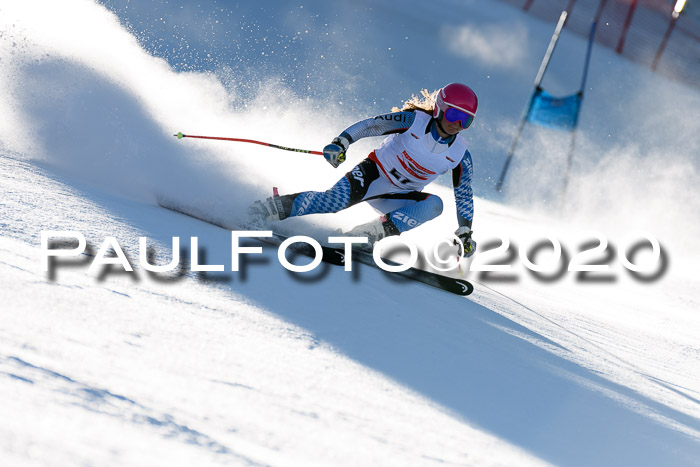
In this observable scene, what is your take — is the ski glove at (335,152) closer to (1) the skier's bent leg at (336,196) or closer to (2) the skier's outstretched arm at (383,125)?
(2) the skier's outstretched arm at (383,125)

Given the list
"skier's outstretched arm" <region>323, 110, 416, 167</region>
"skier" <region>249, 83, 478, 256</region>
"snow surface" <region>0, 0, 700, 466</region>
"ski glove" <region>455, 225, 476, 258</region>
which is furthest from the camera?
"ski glove" <region>455, 225, 476, 258</region>

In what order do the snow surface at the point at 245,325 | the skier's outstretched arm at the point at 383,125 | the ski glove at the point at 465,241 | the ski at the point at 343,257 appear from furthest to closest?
the ski glove at the point at 465,241 < the skier's outstretched arm at the point at 383,125 < the ski at the point at 343,257 < the snow surface at the point at 245,325

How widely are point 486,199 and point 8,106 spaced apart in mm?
7883

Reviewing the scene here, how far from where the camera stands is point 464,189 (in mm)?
4230

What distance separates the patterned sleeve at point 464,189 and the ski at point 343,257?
0.53m

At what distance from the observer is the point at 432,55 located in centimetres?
1557

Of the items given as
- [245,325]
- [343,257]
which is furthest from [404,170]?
[245,325]

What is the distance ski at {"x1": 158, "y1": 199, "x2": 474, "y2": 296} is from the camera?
A: 3.66m

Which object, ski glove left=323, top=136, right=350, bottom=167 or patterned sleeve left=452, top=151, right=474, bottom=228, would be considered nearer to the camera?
ski glove left=323, top=136, right=350, bottom=167

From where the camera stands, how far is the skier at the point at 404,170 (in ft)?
12.5

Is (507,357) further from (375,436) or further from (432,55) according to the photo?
(432,55)

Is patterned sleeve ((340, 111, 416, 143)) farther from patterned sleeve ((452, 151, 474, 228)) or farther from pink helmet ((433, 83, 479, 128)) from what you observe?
patterned sleeve ((452, 151, 474, 228))

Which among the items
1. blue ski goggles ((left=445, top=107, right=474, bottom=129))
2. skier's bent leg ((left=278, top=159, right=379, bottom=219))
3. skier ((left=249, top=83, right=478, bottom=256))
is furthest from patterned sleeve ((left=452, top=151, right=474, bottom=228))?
skier's bent leg ((left=278, top=159, right=379, bottom=219))

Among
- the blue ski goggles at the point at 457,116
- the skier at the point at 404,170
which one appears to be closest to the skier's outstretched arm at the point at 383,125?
the skier at the point at 404,170
